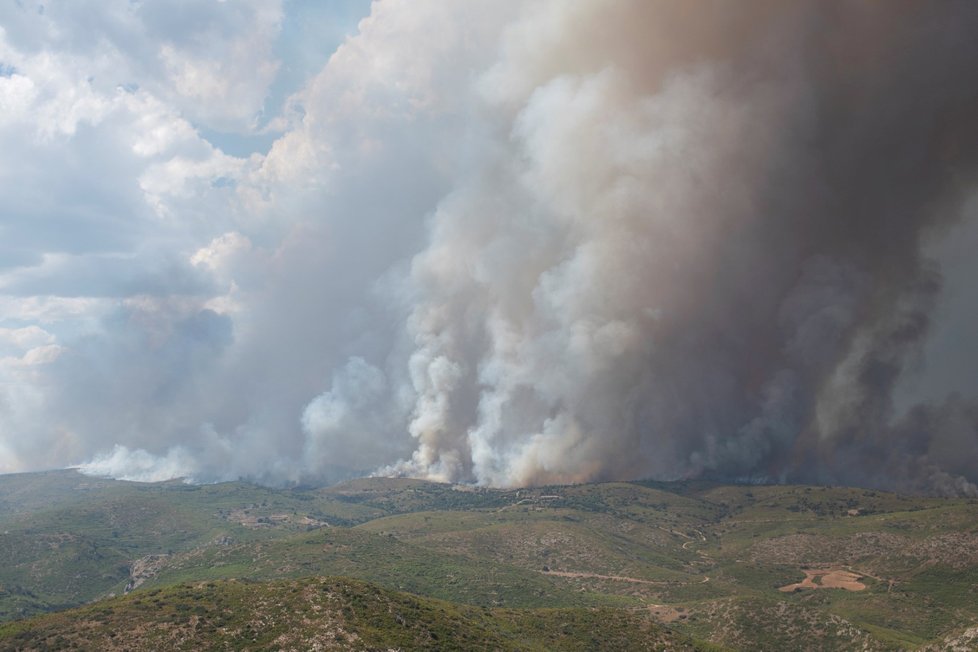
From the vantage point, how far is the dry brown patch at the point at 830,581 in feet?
393

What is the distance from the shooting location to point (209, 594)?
7612cm

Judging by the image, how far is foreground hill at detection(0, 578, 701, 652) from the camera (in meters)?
63.0

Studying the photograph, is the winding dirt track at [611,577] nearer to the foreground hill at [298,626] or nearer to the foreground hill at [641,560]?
the foreground hill at [641,560]

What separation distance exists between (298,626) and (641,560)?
9655cm

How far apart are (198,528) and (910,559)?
170 meters

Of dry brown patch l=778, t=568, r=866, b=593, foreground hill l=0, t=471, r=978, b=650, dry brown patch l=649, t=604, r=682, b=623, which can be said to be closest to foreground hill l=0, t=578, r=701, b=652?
foreground hill l=0, t=471, r=978, b=650

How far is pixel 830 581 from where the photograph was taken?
124m

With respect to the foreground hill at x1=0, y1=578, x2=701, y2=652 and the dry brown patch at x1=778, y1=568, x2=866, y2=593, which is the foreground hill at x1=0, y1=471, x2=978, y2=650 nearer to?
the dry brown patch at x1=778, y1=568, x2=866, y2=593

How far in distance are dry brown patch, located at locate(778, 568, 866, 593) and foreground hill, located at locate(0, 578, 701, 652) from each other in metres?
51.2

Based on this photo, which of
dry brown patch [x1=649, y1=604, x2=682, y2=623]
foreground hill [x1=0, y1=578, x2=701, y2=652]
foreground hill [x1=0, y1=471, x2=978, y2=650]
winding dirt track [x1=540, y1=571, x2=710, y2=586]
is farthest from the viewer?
winding dirt track [x1=540, y1=571, x2=710, y2=586]

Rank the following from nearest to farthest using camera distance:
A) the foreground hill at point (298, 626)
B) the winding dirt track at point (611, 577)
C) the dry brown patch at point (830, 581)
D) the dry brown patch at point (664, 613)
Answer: the foreground hill at point (298, 626)
the dry brown patch at point (664, 613)
the dry brown patch at point (830, 581)
the winding dirt track at point (611, 577)

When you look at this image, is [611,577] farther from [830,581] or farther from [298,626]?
[298,626]

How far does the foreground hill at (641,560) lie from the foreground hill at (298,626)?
43.5 feet

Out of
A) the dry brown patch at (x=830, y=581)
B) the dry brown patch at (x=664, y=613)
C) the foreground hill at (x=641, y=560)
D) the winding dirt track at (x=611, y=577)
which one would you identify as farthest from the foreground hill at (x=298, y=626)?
the dry brown patch at (x=830, y=581)
